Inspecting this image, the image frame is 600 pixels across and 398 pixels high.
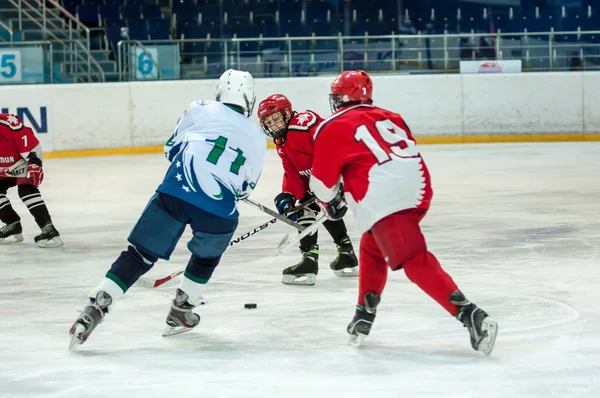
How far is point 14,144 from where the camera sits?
6.60 meters

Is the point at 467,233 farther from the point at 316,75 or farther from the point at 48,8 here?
the point at 48,8

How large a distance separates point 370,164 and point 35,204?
368 centimetres

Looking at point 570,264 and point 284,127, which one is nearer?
point 284,127

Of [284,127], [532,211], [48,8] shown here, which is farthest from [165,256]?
[48,8]

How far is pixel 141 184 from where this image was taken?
9859 millimetres

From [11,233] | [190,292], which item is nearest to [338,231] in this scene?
[190,292]

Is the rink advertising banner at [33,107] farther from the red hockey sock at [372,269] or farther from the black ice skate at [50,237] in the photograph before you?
the red hockey sock at [372,269]

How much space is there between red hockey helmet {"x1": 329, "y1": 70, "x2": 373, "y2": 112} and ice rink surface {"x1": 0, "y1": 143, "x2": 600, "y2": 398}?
90 cm

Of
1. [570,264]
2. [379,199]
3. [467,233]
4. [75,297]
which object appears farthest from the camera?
[467,233]

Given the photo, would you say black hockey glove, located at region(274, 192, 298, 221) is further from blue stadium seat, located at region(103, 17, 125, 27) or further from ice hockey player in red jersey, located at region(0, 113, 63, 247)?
blue stadium seat, located at region(103, 17, 125, 27)

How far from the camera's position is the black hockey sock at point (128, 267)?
3.80m

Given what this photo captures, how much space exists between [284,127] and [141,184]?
4971mm

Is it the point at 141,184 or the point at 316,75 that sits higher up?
the point at 316,75

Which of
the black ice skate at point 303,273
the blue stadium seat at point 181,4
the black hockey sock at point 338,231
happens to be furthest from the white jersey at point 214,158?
the blue stadium seat at point 181,4
